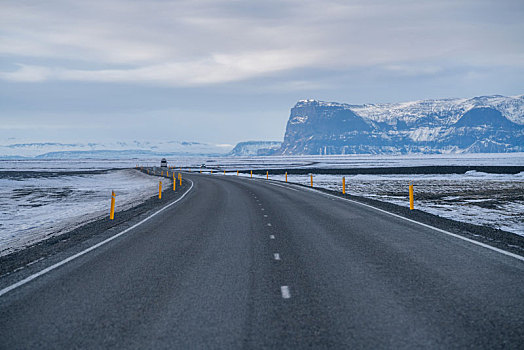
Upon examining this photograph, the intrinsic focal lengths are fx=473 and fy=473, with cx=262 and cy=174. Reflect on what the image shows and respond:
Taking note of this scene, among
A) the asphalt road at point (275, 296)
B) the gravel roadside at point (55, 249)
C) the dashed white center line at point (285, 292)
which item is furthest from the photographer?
the gravel roadside at point (55, 249)

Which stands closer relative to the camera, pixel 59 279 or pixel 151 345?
pixel 151 345

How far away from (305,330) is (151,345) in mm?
1594

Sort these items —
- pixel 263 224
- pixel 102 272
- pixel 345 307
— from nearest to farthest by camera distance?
pixel 345 307 → pixel 102 272 → pixel 263 224

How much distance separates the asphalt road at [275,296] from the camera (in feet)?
15.9

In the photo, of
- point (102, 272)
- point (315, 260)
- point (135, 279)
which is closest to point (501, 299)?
point (315, 260)

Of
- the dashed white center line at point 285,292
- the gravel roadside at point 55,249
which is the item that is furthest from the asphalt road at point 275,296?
the gravel roadside at point 55,249

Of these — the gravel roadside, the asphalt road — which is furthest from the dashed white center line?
the gravel roadside

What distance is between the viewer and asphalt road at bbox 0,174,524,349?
486 cm

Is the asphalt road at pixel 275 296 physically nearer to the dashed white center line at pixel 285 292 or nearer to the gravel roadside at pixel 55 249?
the dashed white center line at pixel 285 292

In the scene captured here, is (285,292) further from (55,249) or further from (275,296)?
(55,249)

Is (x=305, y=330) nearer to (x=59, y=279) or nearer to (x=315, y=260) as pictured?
(x=315, y=260)

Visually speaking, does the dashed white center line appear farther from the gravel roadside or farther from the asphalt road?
the gravel roadside

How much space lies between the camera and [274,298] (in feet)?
20.5

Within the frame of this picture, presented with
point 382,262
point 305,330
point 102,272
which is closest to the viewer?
point 305,330
